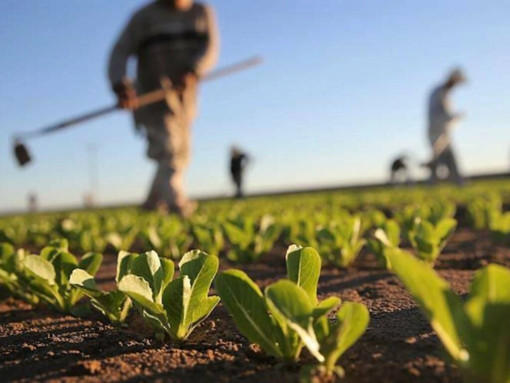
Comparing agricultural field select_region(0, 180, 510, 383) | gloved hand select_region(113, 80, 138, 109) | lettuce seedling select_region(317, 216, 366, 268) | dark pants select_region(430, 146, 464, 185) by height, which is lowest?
dark pants select_region(430, 146, 464, 185)

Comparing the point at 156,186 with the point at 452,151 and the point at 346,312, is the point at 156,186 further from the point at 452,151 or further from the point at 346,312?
the point at 452,151

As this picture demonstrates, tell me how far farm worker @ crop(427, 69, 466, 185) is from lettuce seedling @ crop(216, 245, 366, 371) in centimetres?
1212

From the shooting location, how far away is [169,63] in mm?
7082

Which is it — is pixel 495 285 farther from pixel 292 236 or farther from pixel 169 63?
pixel 169 63

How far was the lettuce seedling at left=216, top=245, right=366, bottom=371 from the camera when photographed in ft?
3.42

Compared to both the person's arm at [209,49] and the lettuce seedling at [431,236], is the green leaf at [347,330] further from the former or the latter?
the person's arm at [209,49]

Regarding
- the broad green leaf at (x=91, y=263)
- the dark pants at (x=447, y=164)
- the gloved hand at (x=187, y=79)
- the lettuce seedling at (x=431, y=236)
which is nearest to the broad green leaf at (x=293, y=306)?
the broad green leaf at (x=91, y=263)

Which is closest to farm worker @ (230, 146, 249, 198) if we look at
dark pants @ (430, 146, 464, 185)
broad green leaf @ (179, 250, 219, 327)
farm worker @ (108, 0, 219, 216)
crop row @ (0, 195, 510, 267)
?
dark pants @ (430, 146, 464, 185)

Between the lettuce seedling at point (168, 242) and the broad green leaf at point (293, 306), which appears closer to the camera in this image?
the broad green leaf at point (293, 306)

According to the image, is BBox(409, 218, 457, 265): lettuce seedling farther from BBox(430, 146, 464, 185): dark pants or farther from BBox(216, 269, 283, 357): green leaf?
BBox(430, 146, 464, 185): dark pants

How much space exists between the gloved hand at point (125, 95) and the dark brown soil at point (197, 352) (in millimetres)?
4575

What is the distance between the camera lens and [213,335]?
1482 mm

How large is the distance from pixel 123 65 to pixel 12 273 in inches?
198

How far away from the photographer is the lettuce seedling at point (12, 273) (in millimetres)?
2004
